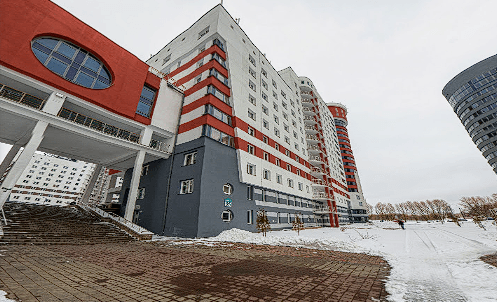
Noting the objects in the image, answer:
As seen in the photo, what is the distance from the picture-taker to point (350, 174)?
263ft

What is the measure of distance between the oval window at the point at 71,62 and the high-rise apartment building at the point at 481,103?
118742mm

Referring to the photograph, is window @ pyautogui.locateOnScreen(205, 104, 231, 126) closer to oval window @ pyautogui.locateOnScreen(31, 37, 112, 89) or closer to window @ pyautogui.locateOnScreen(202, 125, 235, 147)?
window @ pyautogui.locateOnScreen(202, 125, 235, 147)

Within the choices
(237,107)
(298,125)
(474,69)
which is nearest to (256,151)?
(237,107)

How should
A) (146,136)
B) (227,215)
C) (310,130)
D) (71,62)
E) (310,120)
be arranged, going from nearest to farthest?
(71,62), (227,215), (146,136), (310,130), (310,120)

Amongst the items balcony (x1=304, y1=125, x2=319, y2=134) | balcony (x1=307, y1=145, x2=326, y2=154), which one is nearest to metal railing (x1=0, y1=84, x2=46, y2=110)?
balcony (x1=307, y1=145, x2=326, y2=154)

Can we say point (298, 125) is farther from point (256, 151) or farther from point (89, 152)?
point (89, 152)

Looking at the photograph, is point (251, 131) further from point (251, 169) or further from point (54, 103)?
point (54, 103)

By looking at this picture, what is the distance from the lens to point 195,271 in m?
6.54

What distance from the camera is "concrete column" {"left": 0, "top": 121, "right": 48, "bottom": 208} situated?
1308cm

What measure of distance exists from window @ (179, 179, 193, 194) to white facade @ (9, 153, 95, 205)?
105 m

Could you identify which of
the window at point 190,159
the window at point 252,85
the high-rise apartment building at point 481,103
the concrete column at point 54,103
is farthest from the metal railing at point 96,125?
the high-rise apartment building at point 481,103

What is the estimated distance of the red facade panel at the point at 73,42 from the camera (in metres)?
15.0

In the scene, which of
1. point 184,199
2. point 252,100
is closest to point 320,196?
point 252,100

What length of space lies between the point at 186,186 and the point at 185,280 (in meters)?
15.2
